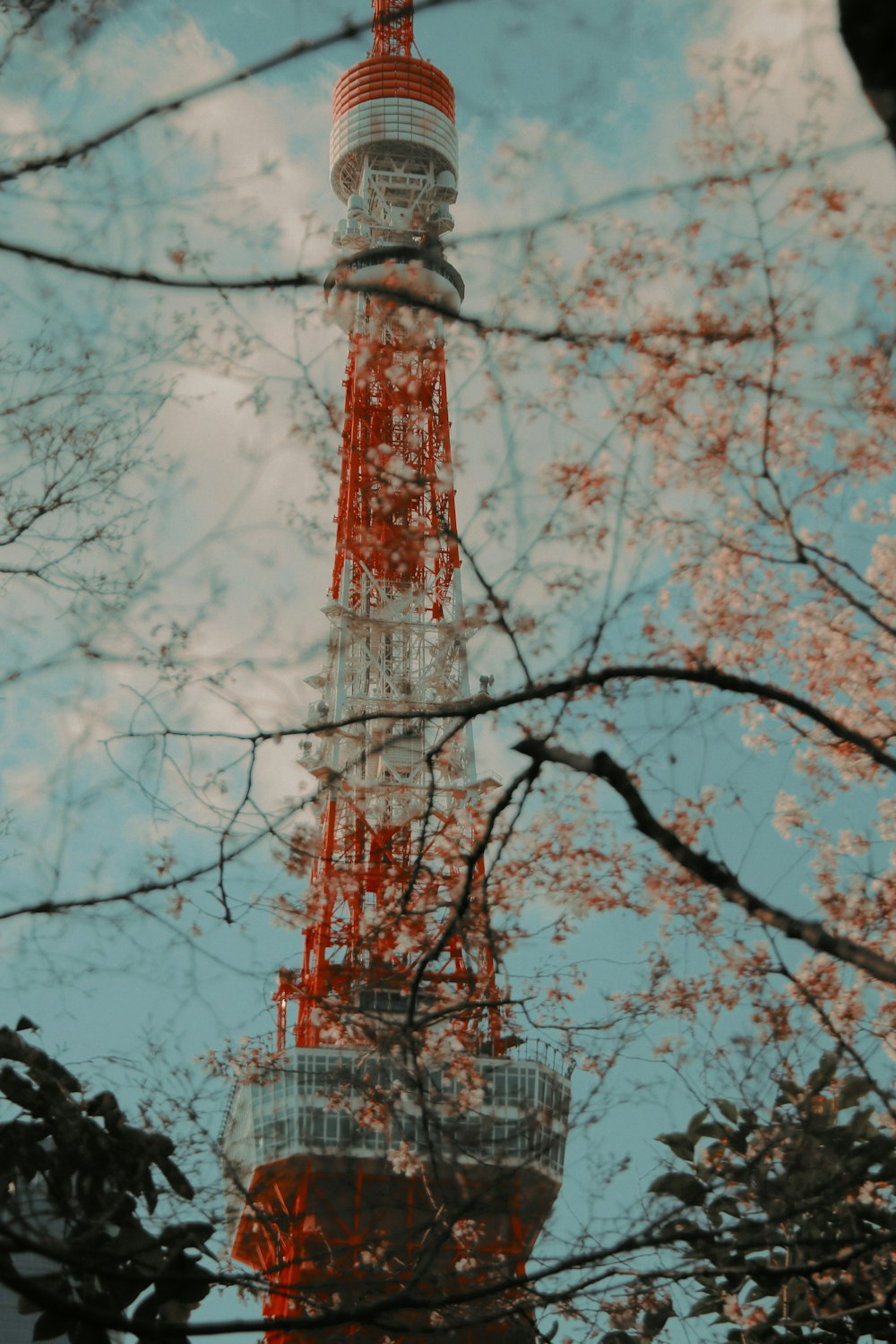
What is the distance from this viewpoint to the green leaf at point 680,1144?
811cm

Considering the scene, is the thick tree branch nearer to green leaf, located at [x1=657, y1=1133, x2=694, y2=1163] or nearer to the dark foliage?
the dark foliage

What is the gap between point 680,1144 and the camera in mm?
8195

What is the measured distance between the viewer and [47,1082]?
18.1ft

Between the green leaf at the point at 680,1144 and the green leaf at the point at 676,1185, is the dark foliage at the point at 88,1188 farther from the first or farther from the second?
the green leaf at the point at 680,1144

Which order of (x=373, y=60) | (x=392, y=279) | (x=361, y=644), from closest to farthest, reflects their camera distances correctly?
(x=392, y=279)
(x=361, y=644)
(x=373, y=60)

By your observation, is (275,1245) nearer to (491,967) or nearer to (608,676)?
(491,967)

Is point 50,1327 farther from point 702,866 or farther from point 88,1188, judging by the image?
point 702,866

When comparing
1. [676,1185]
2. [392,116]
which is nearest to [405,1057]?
[676,1185]

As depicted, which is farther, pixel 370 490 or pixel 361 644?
pixel 361 644

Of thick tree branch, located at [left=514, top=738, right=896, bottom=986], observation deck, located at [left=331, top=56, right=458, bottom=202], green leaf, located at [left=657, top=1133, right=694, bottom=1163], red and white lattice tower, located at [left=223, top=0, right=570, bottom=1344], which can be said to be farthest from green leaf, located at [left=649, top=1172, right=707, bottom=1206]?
observation deck, located at [left=331, top=56, right=458, bottom=202]

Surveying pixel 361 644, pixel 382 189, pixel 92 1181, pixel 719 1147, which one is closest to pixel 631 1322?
pixel 719 1147

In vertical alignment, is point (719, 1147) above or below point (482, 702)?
below

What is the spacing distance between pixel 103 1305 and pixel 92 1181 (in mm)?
609

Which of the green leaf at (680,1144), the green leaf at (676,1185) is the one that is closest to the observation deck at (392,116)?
the green leaf at (680,1144)
